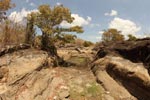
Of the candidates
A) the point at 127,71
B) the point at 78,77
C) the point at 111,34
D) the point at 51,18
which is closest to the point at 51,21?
the point at 51,18

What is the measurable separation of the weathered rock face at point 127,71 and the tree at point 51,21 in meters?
4.02

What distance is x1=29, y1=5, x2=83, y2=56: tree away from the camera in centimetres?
1825

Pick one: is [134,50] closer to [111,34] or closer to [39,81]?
[39,81]

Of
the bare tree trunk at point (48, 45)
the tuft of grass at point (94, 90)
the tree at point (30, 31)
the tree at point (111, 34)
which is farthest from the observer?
the tree at point (111, 34)

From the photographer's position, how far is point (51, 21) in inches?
733

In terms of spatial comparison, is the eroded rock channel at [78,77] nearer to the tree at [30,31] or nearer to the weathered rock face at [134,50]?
the weathered rock face at [134,50]

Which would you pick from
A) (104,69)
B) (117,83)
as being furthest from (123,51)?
(117,83)

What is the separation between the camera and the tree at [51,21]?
18.2 metres

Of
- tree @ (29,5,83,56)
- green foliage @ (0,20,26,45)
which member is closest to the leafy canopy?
tree @ (29,5,83,56)

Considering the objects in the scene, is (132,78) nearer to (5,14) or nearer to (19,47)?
(19,47)

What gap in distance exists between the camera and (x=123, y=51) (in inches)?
616

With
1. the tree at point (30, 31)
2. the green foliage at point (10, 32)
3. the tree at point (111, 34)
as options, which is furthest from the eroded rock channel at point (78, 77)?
the tree at point (111, 34)

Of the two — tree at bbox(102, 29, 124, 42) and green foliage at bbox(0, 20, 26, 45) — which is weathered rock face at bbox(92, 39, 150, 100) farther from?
tree at bbox(102, 29, 124, 42)

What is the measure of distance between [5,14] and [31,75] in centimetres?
1392
